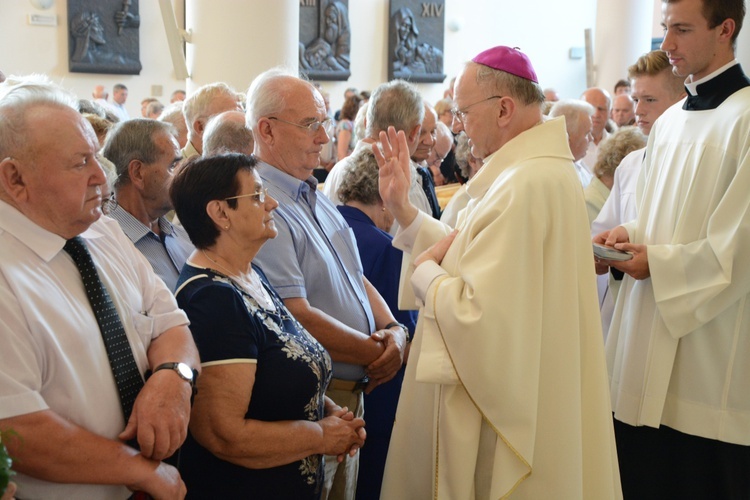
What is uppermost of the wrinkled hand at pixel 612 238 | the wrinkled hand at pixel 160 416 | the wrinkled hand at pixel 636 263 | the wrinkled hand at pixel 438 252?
the wrinkled hand at pixel 438 252

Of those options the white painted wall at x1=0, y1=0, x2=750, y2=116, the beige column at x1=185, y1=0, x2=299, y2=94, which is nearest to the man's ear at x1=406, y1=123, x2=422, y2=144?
the beige column at x1=185, y1=0, x2=299, y2=94

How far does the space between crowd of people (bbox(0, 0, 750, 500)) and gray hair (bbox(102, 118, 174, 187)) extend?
0.01m

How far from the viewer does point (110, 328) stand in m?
1.98

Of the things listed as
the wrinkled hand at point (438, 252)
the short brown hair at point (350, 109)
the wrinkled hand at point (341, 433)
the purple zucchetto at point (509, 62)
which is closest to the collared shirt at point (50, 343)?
the wrinkled hand at point (341, 433)

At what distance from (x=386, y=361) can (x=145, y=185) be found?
43.0 inches

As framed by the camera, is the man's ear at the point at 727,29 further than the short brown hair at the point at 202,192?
Yes

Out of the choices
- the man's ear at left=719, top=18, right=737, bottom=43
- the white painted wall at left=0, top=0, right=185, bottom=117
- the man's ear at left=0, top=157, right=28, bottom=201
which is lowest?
the man's ear at left=0, top=157, right=28, bottom=201

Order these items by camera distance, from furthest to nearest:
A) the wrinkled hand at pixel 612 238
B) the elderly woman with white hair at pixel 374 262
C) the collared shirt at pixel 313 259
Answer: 1. the elderly woman with white hair at pixel 374 262
2. the wrinkled hand at pixel 612 238
3. the collared shirt at pixel 313 259

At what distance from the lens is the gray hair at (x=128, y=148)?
2.92 meters

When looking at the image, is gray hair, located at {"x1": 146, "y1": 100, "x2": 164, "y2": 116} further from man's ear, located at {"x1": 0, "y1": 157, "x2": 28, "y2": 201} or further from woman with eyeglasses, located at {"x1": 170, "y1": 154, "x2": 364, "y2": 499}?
man's ear, located at {"x1": 0, "y1": 157, "x2": 28, "y2": 201}

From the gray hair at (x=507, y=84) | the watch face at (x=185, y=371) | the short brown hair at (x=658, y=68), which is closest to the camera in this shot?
the watch face at (x=185, y=371)

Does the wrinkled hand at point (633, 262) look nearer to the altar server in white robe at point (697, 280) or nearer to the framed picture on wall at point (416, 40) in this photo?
Answer: the altar server in white robe at point (697, 280)

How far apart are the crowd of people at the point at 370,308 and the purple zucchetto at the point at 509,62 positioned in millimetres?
11

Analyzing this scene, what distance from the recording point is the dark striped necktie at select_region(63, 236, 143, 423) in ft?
6.43
